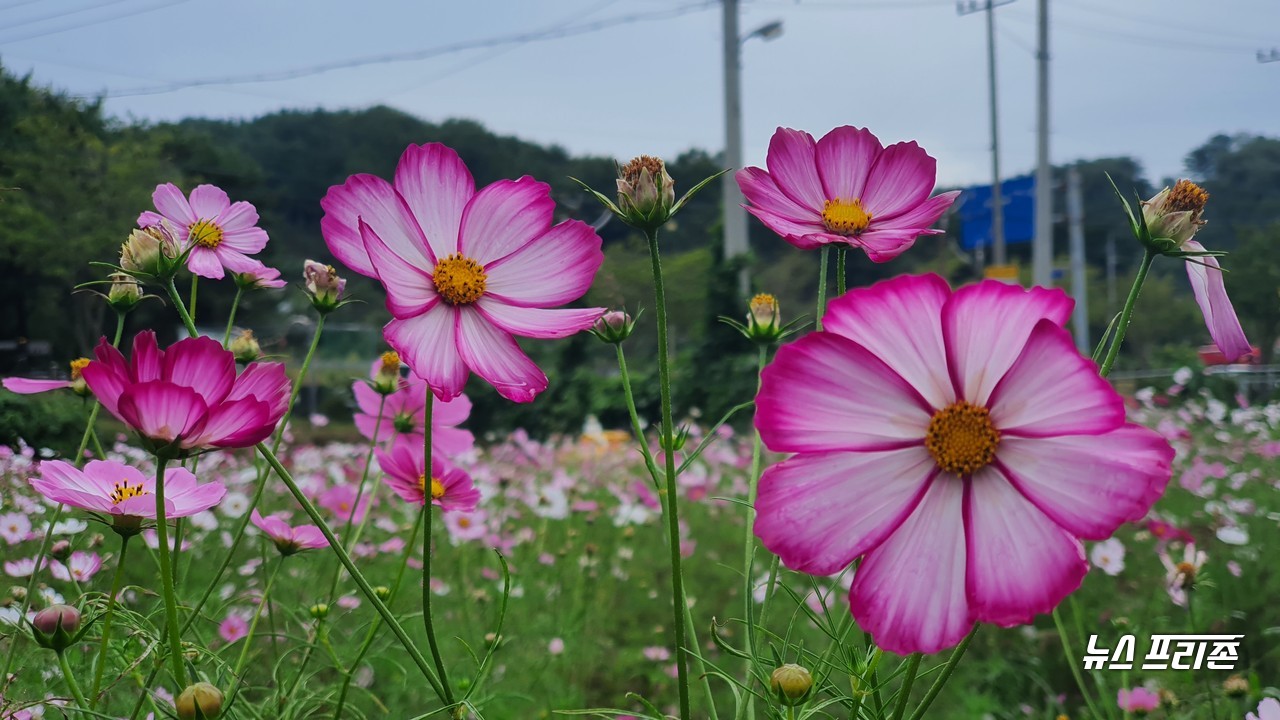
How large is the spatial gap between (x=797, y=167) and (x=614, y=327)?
152mm

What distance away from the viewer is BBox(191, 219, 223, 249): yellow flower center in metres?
0.49

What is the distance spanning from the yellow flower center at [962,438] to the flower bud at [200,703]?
279mm

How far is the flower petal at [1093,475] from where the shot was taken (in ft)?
0.85

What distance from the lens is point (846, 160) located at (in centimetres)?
44

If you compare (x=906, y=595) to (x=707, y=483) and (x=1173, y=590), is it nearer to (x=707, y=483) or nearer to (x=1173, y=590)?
(x=1173, y=590)

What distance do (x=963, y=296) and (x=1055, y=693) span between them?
1575 mm

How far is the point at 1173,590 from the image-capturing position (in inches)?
41.2

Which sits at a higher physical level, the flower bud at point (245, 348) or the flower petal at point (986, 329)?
the flower petal at point (986, 329)

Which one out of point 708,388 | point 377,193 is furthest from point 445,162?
point 708,388

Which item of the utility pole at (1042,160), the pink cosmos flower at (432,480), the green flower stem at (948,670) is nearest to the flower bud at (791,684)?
the green flower stem at (948,670)

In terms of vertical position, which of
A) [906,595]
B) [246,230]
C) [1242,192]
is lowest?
[906,595]

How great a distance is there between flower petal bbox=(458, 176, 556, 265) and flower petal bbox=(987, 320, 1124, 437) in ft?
0.75

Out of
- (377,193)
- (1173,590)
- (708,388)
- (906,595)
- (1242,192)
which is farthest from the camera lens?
(1242,192)

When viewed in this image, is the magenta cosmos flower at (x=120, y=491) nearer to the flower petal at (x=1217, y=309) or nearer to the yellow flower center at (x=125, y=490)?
the yellow flower center at (x=125, y=490)
